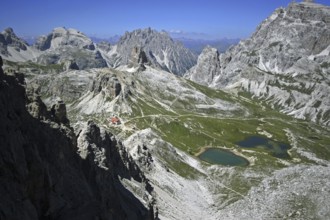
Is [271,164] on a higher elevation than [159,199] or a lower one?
lower

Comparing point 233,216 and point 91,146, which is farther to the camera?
point 233,216

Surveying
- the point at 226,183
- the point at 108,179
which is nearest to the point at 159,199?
the point at 108,179

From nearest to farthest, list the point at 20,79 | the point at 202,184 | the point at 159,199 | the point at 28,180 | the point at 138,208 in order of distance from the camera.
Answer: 1. the point at 28,180
2. the point at 20,79
3. the point at 138,208
4. the point at 159,199
5. the point at 202,184

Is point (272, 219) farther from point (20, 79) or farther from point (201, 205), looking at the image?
point (20, 79)

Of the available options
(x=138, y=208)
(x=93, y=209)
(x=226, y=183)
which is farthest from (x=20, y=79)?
(x=226, y=183)

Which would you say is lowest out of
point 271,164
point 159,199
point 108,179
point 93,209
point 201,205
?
point 271,164

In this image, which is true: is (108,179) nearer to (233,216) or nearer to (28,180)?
(28,180)

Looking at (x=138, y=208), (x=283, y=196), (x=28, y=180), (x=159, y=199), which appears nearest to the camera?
(x=28, y=180)
